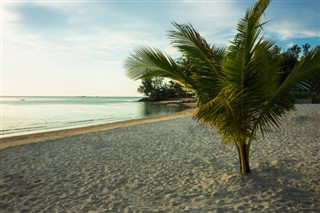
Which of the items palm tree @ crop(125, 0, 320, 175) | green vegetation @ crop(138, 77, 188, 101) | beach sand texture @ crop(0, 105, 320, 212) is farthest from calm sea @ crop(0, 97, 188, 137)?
green vegetation @ crop(138, 77, 188, 101)

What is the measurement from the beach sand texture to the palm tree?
120 centimetres

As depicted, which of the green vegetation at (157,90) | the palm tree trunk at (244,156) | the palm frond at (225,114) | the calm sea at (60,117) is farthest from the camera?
the green vegetation at (157,90)

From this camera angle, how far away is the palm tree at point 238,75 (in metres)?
5.16

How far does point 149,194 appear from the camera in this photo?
5.52 metres

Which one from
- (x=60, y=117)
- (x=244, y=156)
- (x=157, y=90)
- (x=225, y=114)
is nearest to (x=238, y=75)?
(x=225, y=114)

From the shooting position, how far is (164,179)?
6.49 metres

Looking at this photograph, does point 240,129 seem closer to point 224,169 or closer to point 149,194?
point 224,169

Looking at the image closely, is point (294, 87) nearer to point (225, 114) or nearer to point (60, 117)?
point (225, 114)

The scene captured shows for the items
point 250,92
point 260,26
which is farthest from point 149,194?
point 260,26

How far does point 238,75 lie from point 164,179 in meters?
2.95

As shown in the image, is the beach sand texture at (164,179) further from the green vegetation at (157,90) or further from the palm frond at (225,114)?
the green vegetation at (157,90)

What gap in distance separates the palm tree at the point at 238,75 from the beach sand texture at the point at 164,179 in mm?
1200

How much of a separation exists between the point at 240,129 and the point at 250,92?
785 mm

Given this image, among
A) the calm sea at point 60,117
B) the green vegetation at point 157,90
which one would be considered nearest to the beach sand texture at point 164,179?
the calm sea at point 60,117
